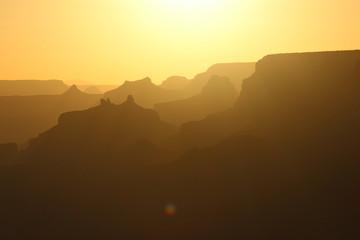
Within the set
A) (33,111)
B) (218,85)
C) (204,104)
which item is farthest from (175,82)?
(204,104)

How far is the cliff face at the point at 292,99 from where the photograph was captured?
48031 mm

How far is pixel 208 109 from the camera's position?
8869 cm

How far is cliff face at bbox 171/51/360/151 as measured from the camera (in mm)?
48031

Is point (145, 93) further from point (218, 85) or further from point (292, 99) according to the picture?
point (292, 99)

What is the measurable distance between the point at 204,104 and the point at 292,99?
32072mm

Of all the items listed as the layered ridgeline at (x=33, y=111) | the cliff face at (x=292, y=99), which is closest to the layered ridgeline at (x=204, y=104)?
the cliff face at (x=292, y=99)

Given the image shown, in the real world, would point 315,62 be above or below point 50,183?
above

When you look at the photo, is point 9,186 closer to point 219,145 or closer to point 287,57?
point 219,145

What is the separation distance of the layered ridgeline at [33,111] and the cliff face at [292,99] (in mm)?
69482

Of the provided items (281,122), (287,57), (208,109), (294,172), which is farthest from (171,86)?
(294,172)

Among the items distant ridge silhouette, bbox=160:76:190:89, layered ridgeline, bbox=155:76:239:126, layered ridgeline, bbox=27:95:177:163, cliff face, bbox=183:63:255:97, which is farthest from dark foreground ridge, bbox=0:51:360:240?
distant ridge silhouette, bbox=160:76:190:89

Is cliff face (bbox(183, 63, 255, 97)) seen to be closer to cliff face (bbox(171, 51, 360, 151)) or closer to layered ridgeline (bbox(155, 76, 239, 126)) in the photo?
layered ridgeline (bbox(155, 76, 239, 126))

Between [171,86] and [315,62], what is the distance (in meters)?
115

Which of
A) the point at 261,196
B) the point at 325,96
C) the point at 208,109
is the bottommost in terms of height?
the point at 261,196
